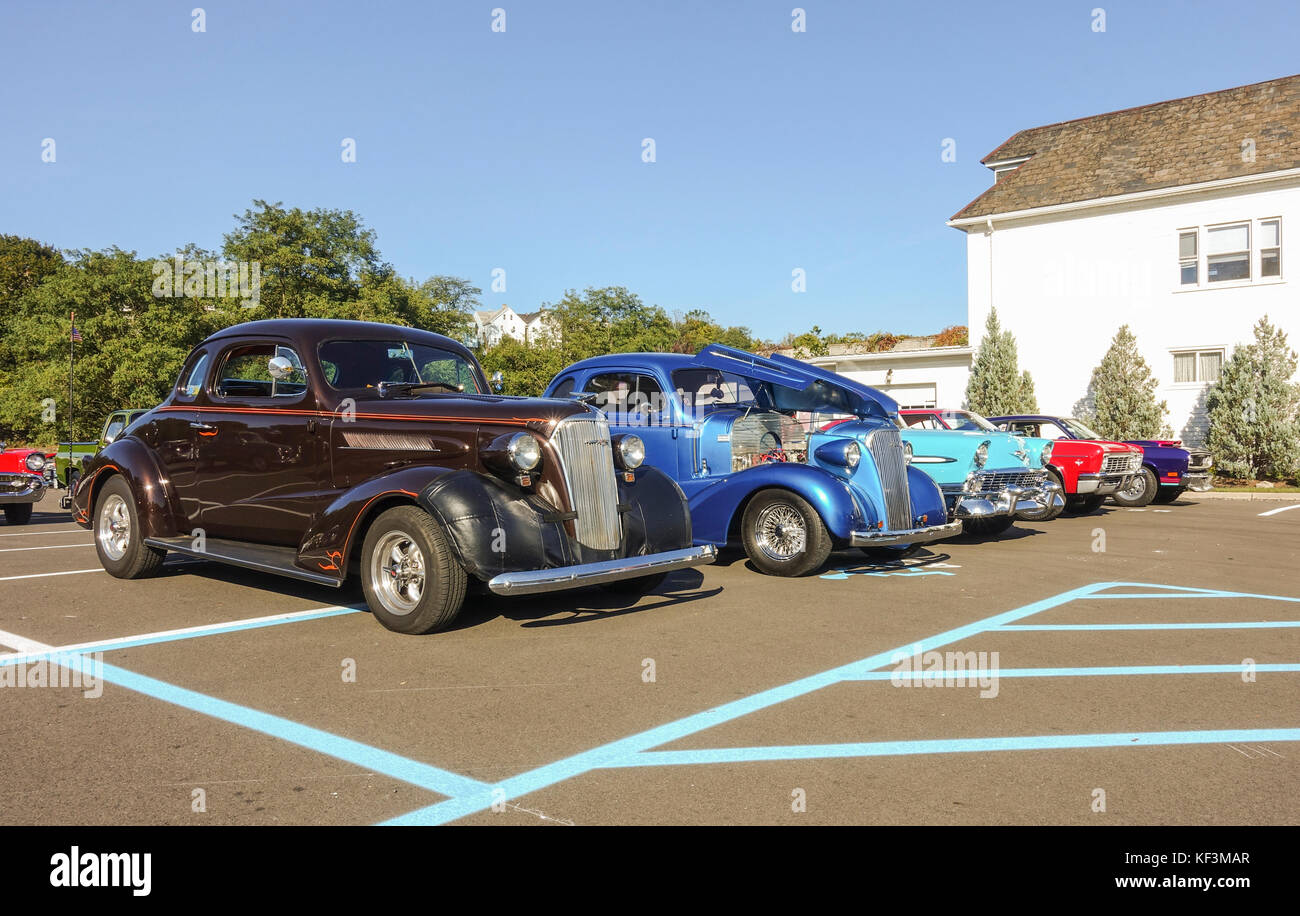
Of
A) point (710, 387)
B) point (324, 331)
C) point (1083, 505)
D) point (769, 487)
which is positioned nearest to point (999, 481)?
point (710, 387)

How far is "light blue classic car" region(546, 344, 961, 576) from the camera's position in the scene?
8203 millimetres

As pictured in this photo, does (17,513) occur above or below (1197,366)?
below

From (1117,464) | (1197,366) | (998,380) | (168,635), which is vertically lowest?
(168,635)

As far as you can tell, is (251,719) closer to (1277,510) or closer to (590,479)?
(590,479)

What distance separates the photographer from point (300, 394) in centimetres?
664

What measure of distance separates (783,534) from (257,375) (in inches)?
186

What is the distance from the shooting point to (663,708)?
170 inches

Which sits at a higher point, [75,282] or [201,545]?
[75,282]

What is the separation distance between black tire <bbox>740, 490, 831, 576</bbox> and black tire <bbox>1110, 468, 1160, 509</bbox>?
34.1 feet

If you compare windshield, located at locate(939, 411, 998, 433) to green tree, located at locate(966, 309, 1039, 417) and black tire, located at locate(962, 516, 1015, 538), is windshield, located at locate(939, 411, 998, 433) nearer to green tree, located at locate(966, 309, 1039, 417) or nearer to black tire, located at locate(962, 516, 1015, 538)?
black tire, located at locate(962, 516, 1015, 538)

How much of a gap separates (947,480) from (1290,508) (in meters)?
8.58

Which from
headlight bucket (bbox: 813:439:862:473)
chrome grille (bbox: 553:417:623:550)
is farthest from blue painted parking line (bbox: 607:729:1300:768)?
headlight bucket (bbox: 813:439:862:473)
